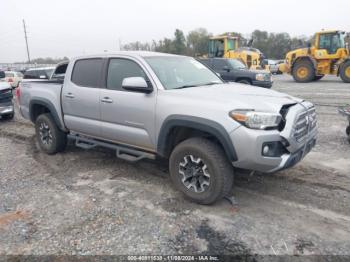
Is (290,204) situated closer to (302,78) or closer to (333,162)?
(333,162)

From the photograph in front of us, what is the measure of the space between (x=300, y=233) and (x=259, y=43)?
61641mm

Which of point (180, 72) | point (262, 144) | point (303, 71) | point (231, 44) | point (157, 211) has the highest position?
point (231, 44)

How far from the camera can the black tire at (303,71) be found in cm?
1864

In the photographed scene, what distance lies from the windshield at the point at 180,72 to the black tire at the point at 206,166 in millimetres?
901

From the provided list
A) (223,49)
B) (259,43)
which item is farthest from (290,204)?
(259,43)

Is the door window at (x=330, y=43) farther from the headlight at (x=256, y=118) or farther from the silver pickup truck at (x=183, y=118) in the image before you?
the headlight at (x=256, y=118)

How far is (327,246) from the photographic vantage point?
3.02 m

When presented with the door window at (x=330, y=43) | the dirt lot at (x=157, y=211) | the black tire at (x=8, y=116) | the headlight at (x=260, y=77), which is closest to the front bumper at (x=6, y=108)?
the black tire at (x=8, y=116)

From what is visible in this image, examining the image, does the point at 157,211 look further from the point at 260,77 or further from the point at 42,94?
the point at 260,77

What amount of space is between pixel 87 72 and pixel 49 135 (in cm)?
167

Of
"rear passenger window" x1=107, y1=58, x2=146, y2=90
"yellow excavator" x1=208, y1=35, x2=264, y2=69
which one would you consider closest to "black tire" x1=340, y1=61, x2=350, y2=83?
"yellow excavator" x1=208, y1=35, x2=264, y2=69

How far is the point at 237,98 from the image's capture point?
363 cm

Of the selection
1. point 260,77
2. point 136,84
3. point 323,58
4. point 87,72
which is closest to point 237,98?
point 136,84

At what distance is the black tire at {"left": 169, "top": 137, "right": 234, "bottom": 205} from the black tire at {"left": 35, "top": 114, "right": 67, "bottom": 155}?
2.79 meters
